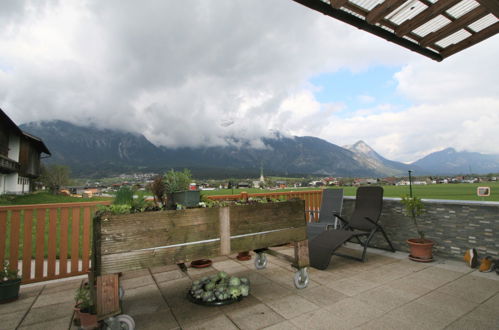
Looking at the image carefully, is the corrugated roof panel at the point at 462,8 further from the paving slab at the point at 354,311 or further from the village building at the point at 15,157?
the village building at the point at 15,157

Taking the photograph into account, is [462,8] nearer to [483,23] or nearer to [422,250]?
[483,23]

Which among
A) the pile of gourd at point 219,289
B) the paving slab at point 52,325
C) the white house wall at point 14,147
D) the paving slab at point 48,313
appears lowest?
the paving slab at point 48,313

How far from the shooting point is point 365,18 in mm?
1811

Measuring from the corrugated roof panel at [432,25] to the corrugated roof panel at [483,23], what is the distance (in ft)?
0.75

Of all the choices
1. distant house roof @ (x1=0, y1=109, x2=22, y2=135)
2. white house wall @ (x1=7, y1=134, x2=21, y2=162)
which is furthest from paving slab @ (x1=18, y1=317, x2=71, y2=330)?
white house wall @ (x1=7, y1=134, x2=21, y2=162)

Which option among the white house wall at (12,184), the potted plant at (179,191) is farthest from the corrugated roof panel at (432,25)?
the white house wall at (12,184)

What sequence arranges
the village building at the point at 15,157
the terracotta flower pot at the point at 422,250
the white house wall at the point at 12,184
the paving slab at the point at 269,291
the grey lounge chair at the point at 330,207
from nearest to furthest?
1. the paving slab at the point at 269,291
2. the terracotta flower pot at the point at 422,250
3. the grey lounge chair at the point at 330,207
4. the village building at the point at 15,157
5. the white house wall at the point at 12,184

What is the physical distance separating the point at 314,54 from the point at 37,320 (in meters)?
8.02

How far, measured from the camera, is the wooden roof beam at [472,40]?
2005 mm

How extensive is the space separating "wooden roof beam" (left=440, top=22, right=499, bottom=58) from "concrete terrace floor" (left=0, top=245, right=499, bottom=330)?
7.79 feet

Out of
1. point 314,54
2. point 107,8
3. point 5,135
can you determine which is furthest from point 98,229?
point 5,135

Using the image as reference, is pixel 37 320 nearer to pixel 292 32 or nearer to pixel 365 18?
pixel 365 18

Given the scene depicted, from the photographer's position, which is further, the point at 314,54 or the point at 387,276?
the point at 314,54

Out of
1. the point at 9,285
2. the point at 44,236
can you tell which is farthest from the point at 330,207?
the point at 9,285
